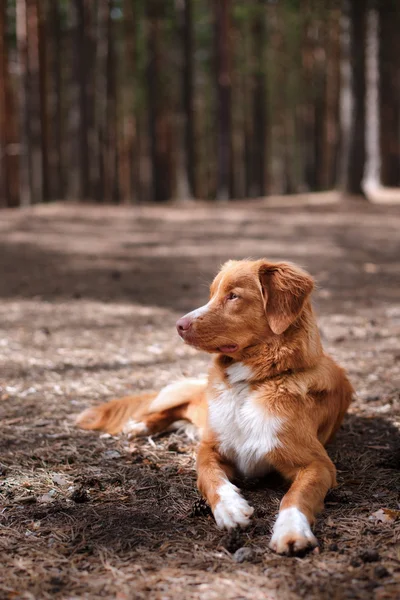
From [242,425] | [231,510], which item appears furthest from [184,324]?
[231,510]

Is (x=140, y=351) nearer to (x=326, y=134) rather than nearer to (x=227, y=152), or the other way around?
(x=227, y=152)

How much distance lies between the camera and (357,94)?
1706cm

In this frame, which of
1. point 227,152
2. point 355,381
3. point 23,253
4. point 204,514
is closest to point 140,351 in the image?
point 355,381

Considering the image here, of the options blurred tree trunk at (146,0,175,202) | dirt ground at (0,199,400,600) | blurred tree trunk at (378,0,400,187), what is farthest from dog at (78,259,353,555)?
blurred tree trunk at (146,0,175,202)

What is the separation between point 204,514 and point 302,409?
870 mm

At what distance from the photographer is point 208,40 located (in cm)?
3384

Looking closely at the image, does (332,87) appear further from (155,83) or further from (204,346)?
(204,346)

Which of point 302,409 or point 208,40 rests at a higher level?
point 208,40

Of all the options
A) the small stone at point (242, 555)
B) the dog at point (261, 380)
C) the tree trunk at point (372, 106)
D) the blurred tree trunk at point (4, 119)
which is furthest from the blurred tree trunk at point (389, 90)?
the small stone at point (242, 555)

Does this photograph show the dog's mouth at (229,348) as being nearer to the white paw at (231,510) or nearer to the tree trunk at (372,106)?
the white paw at (231,510)

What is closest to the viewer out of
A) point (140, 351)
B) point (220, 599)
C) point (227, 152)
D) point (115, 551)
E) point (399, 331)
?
point (220, 599)

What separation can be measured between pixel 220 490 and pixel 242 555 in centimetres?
52

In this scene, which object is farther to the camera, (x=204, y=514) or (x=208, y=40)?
(x=208, y=40)

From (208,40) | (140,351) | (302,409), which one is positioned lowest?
(140,351)
